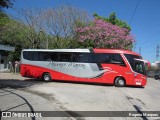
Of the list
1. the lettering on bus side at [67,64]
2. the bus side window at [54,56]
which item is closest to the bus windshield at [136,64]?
the lettering on bus side at [67,64]

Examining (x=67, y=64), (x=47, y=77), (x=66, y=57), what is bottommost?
(x=47, y=77)

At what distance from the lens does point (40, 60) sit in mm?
24156

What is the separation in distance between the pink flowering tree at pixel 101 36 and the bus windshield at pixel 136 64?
41.0 ft

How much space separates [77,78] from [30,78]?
5.67 meters

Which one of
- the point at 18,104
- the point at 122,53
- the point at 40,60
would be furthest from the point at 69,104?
the point at 40,60

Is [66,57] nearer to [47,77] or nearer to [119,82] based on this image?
[47,77]

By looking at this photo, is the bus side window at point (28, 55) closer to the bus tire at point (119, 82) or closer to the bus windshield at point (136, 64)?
the bus tire at point (119, 82)

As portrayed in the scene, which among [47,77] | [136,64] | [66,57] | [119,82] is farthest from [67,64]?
[136,64]

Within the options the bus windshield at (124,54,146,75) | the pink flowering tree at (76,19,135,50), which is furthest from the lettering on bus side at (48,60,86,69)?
the pink flowering tree at (76,19,135,50)

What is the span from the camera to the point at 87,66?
893 inches

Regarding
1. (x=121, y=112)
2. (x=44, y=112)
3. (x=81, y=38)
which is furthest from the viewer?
(x=81, y=38)

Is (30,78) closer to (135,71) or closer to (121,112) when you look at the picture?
(135,71)

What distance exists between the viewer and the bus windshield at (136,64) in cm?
2161

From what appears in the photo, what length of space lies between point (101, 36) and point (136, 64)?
13.1m
